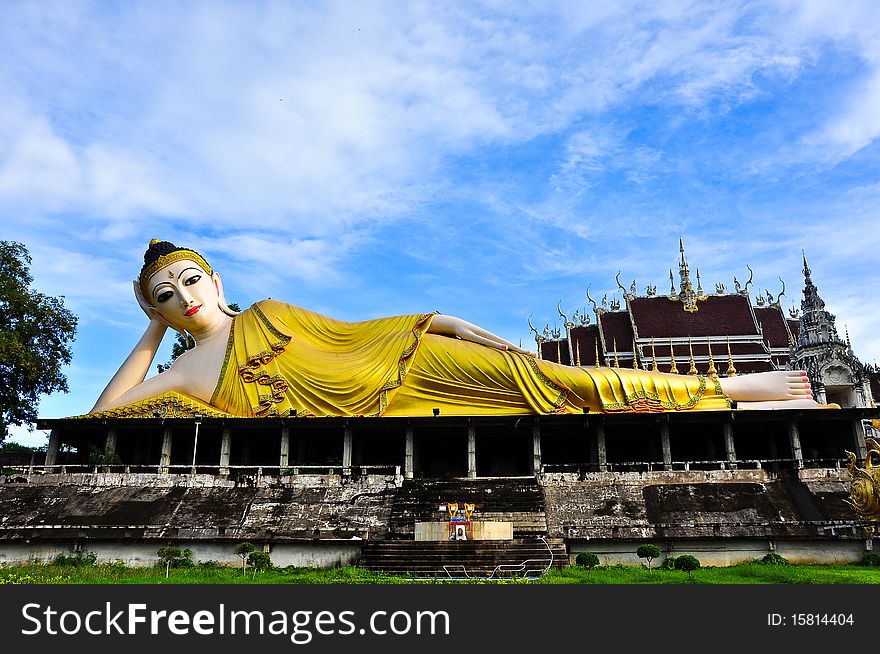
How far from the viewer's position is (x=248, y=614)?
8328 mm

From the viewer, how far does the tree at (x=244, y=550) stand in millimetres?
18297

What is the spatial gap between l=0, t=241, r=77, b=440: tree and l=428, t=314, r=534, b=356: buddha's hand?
1665cm

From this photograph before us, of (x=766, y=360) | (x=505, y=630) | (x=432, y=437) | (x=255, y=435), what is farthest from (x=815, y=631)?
(x=766, y=360)

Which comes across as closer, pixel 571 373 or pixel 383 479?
pixel 383 479

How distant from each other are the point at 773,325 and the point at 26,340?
1407 inches

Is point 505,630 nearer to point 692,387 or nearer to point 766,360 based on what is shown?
point 692,387

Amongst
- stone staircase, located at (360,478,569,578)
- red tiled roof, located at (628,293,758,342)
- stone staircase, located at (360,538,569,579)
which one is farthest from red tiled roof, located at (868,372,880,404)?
stone staircase, located at (360,538,569,579)

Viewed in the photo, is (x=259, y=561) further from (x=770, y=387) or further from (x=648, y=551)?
(x=770, y=387)

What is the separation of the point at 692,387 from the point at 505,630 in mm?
18599

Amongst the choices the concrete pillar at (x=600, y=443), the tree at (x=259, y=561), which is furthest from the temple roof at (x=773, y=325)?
the tree at (x=259, y=561)

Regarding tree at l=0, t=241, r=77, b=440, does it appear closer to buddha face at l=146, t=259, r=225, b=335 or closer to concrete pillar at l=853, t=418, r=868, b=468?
buddha face at l=146, t=259, r=225, b=335

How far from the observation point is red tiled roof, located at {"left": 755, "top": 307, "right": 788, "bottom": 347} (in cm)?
3762

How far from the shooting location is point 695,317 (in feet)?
124

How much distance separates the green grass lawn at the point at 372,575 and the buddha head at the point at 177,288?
1087cm
